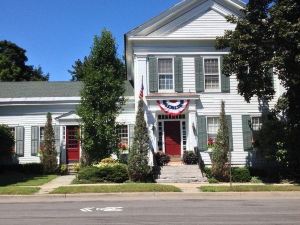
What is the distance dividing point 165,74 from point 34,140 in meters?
8.78

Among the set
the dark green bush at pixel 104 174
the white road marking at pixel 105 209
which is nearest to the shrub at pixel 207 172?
the dark green bush at pixel 104 174

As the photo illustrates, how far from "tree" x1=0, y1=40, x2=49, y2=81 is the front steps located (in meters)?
31.4

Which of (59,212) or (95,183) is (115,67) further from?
(59,212)

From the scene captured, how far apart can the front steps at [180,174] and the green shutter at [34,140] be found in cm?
837

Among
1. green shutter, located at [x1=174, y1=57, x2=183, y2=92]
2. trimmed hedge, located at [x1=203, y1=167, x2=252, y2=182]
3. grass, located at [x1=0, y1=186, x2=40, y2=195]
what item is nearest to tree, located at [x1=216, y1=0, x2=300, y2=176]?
trimmed hedge, located at [x1=203, y1=167, x2=252, y2=182]

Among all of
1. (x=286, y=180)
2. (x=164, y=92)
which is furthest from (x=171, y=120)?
A: (x=286, y=180)

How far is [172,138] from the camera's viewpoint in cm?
2562

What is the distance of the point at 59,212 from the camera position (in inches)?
483

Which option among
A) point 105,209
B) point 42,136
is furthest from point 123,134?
point 105,209

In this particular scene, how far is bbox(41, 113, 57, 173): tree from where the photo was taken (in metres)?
26.4

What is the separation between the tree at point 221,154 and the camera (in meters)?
22.8

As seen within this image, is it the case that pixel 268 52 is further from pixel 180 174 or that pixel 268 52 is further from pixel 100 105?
pixel 100 105

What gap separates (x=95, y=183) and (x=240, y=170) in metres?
7.05

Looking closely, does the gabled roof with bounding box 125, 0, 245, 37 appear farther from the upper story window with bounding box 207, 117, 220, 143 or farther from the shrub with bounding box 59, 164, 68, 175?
the shrub with bounding box 59, 164, 68, 175
